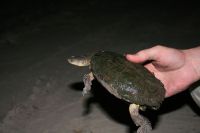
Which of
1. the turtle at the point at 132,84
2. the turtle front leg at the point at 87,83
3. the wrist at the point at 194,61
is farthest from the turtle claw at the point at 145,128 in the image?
the wrist at the point at 194,61

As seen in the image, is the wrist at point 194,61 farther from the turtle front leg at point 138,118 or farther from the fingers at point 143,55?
the turtle front leg at point 138,118

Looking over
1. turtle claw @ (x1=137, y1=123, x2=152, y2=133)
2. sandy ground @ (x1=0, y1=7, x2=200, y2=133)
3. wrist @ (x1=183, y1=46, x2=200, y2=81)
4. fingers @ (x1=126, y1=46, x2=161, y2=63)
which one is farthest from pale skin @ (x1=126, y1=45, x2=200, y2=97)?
turtle claw @ (x1=137, y1=123, x2=152, y2=133)

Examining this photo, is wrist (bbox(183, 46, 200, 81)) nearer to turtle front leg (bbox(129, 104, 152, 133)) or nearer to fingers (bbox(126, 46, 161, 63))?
fingers (bbox(126, 46, 161, 63))

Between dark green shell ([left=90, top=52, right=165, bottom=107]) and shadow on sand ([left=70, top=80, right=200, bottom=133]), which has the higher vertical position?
dark green shell ([left=90, top=52, right=165, bottom=107])

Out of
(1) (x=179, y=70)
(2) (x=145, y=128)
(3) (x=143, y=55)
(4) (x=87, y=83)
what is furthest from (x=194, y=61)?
(4) (x=87, y=83)

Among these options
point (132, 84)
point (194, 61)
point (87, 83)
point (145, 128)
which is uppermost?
point (132, 84)

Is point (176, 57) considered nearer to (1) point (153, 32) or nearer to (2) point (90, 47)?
(2) point (90, 47)

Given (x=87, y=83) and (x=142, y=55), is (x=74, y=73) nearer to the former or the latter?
(x=87, y=83)
